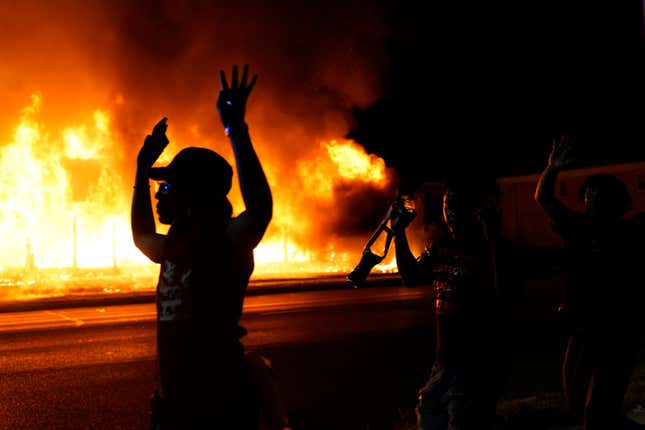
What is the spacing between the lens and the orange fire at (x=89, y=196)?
2392cm

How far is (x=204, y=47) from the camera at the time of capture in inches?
1022

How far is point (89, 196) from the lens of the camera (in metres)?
24.3

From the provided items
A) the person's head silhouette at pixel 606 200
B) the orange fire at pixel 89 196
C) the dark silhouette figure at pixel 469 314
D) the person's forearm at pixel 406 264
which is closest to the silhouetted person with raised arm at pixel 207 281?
the dark silhouette figure at pixel 469 314

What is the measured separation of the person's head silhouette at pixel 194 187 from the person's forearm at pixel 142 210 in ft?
1.20

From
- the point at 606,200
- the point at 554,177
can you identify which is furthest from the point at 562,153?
the point at 606,200

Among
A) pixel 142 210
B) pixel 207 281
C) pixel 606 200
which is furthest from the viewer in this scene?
pixel 606 200

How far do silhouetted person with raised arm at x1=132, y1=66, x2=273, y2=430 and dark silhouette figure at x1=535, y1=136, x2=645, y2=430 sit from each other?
6.69 ft

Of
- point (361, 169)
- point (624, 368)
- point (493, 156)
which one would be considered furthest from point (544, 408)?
point (493, 156)

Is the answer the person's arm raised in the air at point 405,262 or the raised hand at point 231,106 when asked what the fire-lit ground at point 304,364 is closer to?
the person's arm raised in the air at point 405,262

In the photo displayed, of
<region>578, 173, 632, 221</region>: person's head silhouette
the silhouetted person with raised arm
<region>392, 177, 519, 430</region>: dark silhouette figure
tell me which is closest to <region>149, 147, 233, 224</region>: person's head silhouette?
the silhouetted person with raised arm

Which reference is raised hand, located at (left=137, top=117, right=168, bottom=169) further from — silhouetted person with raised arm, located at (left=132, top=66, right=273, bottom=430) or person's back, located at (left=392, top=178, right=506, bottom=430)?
person's back, located at (left=392, top=178, right=506, bottom=430)

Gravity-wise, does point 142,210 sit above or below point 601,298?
above

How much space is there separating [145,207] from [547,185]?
7.43ft

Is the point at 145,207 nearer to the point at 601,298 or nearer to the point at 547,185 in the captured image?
the point at 547,185
